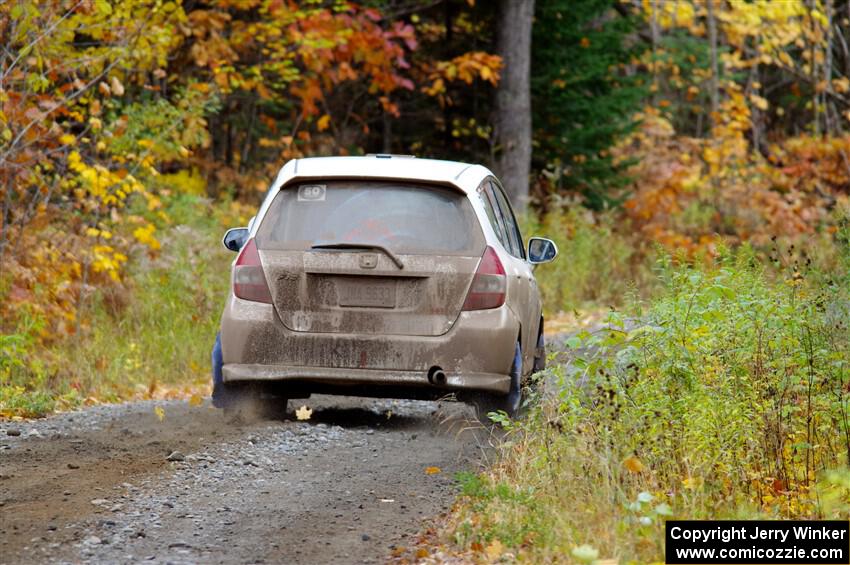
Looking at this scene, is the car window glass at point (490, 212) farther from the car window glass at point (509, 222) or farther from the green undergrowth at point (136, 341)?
the green undergrowth at point (136, 341)

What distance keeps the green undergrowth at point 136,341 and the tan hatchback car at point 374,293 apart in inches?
101

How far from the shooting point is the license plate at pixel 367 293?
28.6 ft

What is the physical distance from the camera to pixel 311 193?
9.06m

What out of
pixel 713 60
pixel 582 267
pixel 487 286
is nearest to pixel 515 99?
pixel 582 267

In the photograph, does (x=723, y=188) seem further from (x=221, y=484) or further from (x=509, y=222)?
(x=221, y=484)

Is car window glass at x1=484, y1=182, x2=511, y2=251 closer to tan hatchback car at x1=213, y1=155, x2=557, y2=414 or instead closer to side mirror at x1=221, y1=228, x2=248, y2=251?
tan hatchback car at x1=213, y1=155, x2=557, y2=414

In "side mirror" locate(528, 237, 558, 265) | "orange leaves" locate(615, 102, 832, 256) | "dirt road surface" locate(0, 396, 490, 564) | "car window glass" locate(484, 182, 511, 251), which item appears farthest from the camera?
"orange leaves" locate(615, 102, 832, 256)

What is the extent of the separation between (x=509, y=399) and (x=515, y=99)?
13.8 metres

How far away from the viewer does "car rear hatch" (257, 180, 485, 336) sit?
28.6ft

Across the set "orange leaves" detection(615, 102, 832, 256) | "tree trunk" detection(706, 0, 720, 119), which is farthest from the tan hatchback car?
"tree trunk" detection(706, 0, 720, 119)

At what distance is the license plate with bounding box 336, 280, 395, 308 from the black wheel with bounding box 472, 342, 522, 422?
0.93 metres

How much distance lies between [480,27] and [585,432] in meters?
18.1

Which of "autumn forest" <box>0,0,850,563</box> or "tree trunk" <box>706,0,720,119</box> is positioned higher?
"tree trunk" <box>706,0,720,119</box>

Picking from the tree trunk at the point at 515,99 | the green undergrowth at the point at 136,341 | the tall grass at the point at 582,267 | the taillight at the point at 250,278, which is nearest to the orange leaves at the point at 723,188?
the tall grass at the point at 582,267
